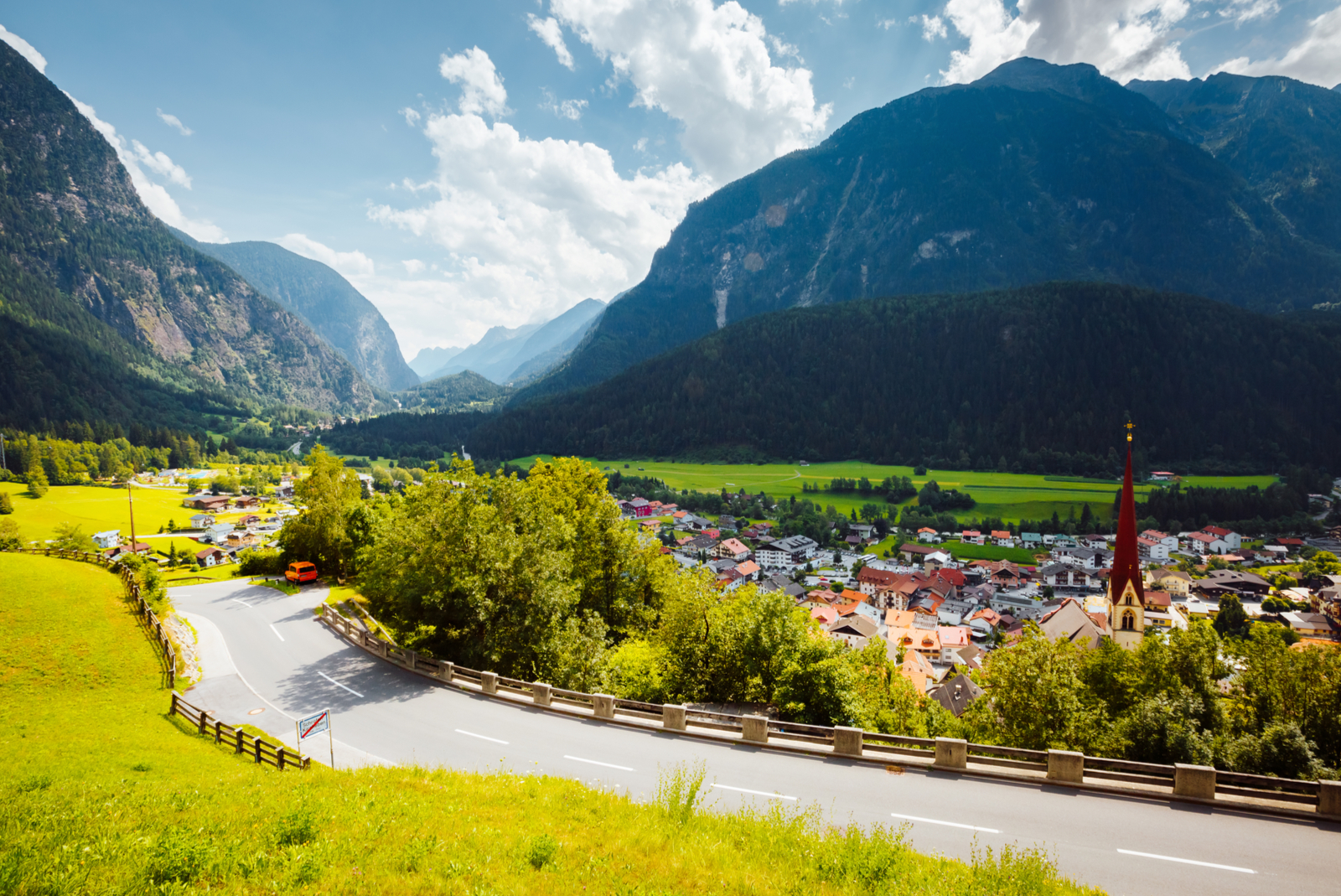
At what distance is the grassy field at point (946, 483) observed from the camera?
12325cm

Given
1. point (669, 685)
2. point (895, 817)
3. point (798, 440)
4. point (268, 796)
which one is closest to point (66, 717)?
point (268, 796)

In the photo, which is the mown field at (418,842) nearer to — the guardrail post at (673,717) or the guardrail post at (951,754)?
the guardrail post at (673,717)

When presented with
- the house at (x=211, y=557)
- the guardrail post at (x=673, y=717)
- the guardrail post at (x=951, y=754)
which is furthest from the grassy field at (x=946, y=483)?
the guardrail post at (x=951, y=754)

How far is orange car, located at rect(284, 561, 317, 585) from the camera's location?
125 feet

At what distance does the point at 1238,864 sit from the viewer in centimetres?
926

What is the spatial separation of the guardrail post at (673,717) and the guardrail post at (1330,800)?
12.7 meters

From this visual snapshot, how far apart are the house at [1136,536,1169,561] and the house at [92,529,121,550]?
155760 mm

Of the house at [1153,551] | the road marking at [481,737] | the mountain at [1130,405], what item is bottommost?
the house at [1153,551]

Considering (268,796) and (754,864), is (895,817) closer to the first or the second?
(754,864)

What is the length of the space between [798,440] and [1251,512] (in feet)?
368

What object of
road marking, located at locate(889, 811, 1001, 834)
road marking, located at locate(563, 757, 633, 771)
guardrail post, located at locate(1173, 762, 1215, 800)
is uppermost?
guardrail post, located at locate(1173, 762, 1215, 800)

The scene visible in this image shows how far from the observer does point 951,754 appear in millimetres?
12680

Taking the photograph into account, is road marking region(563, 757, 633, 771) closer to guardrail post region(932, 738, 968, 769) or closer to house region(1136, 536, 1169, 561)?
guardrail post region(932, 738, 968, 769)

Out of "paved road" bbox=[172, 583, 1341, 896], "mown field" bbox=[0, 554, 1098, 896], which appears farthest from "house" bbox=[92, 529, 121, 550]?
"mown field" bbox=[0, 554, 1098, 896]
